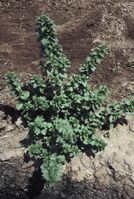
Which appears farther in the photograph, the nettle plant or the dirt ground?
the dirt ground

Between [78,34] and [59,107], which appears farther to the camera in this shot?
[78,34]

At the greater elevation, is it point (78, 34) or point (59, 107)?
point (78, 34)

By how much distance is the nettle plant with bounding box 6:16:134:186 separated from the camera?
626 cm

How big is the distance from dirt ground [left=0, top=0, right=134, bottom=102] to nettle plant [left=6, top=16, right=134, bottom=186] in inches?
24.1

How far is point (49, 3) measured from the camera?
8109 millimetres

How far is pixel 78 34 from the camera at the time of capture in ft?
25.0

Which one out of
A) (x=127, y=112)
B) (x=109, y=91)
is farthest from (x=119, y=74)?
(x=127, y=112)

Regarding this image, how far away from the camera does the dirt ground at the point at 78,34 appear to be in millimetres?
7172

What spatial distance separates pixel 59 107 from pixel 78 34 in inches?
65.8

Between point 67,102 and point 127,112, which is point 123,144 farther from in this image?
point 67,102

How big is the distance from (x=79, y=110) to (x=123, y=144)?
69cm

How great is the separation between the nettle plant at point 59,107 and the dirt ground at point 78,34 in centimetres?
61

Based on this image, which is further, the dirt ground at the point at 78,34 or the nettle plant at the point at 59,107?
the dirt ground at the point at 78,34

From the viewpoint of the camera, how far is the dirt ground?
717 centimetres
